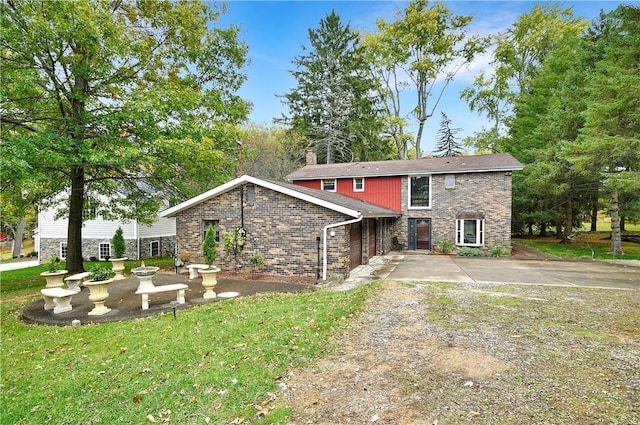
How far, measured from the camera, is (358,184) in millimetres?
20156

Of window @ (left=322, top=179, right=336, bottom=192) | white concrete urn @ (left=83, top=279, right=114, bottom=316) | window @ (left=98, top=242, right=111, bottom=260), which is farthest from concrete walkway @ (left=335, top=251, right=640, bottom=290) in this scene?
window @ (left=98, top=242, right=111, bottom=260)

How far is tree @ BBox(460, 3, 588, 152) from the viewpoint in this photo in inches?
1035

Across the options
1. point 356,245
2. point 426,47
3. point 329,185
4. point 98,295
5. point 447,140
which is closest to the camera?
point 98,295

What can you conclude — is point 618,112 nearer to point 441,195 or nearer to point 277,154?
point 441,195

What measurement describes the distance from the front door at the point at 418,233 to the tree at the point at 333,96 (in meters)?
12.4

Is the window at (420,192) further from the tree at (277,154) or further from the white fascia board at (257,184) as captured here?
the tree at (277,154)

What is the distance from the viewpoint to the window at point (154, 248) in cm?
1972

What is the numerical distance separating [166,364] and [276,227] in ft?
22.6

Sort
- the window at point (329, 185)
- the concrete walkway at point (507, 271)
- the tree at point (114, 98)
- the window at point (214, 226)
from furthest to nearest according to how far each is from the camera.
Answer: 1. the window at point (329, 185)
2. the window at point (214, 226)
3. the concrete walkway at point (507, 271)
4. the tree at point (114, 98)

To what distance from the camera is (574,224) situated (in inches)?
1083

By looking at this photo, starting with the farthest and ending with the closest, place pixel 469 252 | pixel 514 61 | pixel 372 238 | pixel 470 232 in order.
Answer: pixel 514 61, pixel 470 232, pixel 469 252, pixel 372 238

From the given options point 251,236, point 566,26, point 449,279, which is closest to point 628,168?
point 449,279

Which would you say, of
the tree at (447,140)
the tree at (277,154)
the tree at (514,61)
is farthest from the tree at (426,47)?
the tree at (277,154)

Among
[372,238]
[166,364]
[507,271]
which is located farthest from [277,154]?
[166,364]
